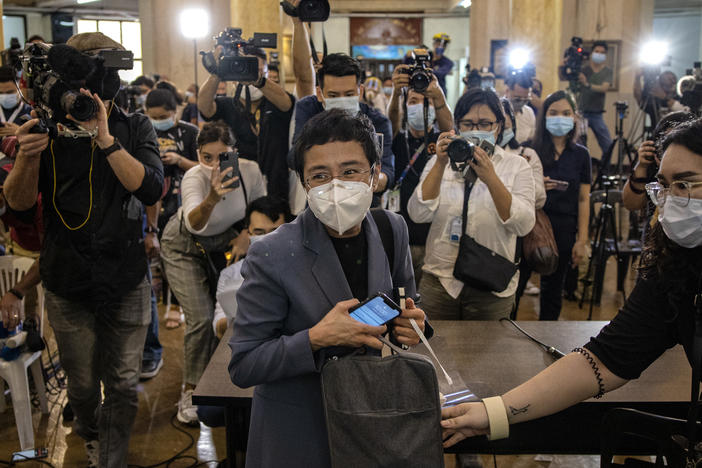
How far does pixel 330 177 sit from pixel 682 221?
897mm

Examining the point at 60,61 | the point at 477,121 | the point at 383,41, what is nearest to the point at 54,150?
the point at 60,61

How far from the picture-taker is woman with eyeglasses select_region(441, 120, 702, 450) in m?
1.66

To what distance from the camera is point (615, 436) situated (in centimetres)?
182

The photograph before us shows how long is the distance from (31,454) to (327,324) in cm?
250

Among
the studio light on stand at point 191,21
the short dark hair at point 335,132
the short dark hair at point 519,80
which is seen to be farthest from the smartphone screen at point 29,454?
the studio light on stand at point 191,21

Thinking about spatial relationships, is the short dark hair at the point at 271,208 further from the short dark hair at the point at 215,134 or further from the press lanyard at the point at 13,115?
the press lanyard at the point at 13,115

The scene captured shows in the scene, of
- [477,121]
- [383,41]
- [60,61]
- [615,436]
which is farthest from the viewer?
[383,41]

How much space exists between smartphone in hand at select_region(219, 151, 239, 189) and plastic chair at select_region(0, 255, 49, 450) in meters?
1.28

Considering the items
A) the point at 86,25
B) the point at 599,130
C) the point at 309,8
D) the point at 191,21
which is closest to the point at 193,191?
the point at 309,8

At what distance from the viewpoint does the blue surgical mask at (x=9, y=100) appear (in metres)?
4.85

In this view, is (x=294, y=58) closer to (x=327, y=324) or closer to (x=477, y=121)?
(x=477, y=121)

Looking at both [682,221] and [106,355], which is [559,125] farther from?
[106,355]

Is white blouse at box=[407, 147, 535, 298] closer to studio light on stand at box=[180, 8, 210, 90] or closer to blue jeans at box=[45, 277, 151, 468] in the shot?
blue jeans at box=[45, 277, 151, 468]

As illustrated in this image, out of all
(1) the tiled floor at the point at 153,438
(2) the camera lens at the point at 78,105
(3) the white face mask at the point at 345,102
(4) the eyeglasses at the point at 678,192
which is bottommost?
(1) the tiled floor at the point at 153,438
